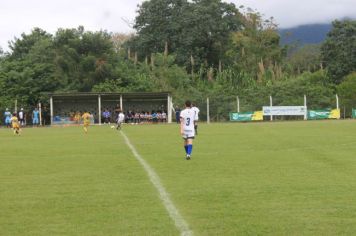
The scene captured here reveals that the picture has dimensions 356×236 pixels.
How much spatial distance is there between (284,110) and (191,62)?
20412mm

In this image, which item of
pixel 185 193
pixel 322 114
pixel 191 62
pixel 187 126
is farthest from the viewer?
pixel 191 62

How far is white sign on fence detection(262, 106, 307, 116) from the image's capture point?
51719 mm

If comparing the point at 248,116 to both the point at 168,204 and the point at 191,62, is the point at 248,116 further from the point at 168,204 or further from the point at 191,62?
the point at 168,204

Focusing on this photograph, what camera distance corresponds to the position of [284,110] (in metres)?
51.8

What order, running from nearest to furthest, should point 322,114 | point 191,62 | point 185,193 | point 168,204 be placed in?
point 168,204 → point 185,193 → point 322,114 → point 191,62

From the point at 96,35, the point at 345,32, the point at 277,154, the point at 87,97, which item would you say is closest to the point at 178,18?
the point at 96,35

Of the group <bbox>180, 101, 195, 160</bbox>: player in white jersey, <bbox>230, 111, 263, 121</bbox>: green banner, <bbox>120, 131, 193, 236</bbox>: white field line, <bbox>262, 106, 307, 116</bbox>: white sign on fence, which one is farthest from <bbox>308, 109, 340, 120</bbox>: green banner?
<bbox>120, 131, 193, 236</bbox>: white field line

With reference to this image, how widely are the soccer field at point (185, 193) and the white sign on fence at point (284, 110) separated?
111 ft

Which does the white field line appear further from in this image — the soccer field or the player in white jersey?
the player in white jersey

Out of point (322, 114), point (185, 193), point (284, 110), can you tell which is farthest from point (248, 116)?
point (185, 193)

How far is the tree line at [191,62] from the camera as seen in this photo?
56.3 m

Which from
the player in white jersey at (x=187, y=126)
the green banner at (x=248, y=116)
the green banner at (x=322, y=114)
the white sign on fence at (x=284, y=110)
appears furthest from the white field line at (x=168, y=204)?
the green banner at (x=322, y=114)

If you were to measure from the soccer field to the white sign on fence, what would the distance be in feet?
111

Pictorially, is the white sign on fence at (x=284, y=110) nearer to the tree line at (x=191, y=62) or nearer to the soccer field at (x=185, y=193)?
the tree line at (x=191, y=62)
